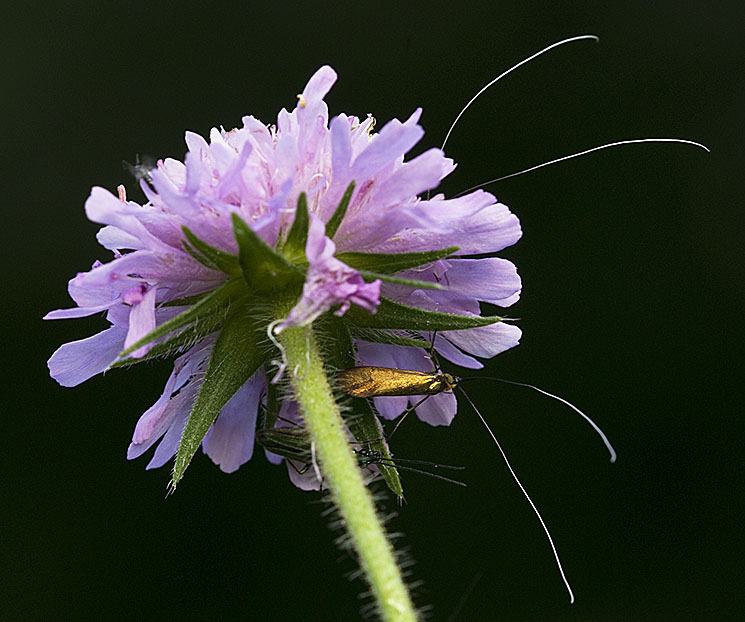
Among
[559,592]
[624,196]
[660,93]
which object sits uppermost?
[660,93]

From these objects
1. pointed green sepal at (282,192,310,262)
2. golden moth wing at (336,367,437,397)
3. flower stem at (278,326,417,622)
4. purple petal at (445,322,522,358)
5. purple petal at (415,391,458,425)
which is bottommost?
flower stem at (278,326,417,622)

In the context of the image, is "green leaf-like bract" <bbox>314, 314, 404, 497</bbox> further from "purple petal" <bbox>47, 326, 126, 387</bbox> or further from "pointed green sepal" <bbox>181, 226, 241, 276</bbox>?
"purple petal" <bbox>47, 326, 126, 387</bbox>

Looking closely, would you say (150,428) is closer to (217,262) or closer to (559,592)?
(217,262)

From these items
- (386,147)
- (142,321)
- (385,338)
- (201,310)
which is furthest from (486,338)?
(142,321)

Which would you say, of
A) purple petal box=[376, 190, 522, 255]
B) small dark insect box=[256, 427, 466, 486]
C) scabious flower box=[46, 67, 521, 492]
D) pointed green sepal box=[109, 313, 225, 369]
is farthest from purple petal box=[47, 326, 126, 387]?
purple petal box=[376, 190, 522, 255]

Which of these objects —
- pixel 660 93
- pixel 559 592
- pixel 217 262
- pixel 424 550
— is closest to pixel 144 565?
pixel 424 550

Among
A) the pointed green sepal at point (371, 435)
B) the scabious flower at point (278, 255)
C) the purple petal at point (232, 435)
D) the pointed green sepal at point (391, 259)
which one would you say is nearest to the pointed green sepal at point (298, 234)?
the scabious flower at point (278, 255)

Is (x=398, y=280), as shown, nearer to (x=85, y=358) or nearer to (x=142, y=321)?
(x=142, y=321)
